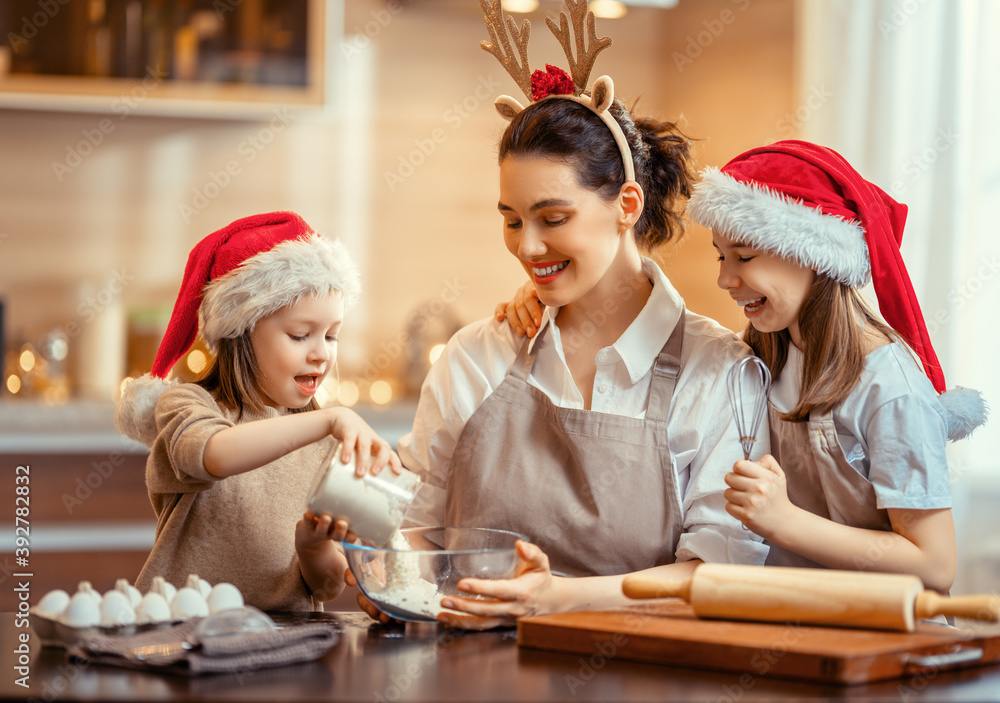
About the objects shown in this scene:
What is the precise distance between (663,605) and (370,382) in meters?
2.25

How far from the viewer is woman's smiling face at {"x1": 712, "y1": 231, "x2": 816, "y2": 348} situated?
48.1 inches

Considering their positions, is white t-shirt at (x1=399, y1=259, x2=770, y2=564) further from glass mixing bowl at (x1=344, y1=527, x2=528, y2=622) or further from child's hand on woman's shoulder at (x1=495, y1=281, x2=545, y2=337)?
glass mixing bowl at (x1=344, y1=527, x2=528, y2=622)

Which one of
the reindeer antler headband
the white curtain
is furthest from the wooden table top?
the white curtain

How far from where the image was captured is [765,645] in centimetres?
83

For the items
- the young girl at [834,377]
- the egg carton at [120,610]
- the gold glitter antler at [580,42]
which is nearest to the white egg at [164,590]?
the egg carton at [120,610]

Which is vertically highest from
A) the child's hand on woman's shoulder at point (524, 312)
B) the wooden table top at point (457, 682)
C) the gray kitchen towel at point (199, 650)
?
the child's hand on woman's shoulder at point (524, 312)

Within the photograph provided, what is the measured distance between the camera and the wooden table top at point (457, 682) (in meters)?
0.77

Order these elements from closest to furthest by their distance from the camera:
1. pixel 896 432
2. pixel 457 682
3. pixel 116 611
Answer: pixel 457 682, pixel 116 611, pixel 896 432

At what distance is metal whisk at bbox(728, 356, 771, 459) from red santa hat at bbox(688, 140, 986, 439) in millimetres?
154

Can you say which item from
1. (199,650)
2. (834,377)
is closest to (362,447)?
(199,650)

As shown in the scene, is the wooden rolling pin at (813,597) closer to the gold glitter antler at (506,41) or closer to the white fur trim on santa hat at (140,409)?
the white fur trim on santa hat at (140,409)

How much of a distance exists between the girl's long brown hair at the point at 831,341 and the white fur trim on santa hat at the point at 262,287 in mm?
598

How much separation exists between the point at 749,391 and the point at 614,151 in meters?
0.37

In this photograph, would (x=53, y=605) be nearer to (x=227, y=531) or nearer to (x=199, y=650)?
(x=199, y=650)
